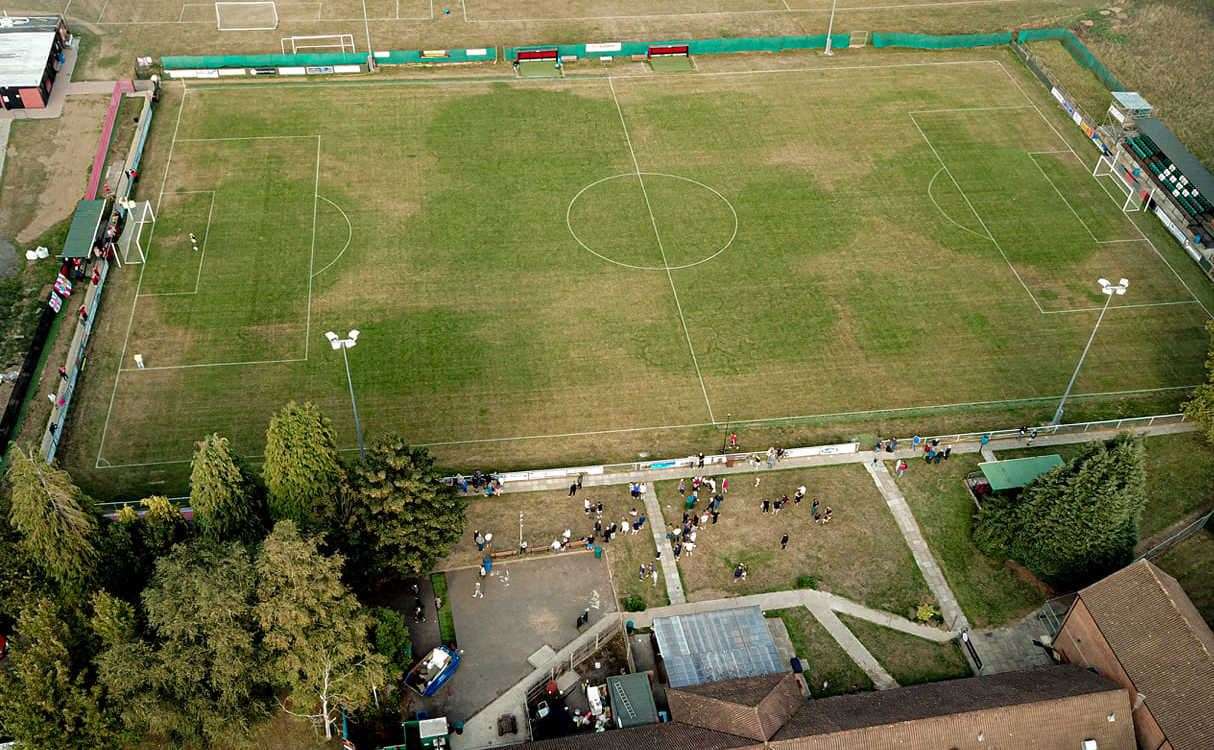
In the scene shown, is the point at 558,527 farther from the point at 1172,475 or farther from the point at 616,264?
the point at 1172,475

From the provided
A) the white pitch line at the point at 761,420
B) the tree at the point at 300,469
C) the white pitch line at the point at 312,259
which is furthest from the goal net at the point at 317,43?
the tree at the point at 300,469

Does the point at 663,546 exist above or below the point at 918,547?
below

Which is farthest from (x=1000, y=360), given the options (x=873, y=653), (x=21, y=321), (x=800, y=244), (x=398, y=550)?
(x=21, y=321)

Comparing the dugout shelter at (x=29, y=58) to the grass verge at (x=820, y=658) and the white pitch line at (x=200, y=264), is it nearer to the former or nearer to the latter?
the white pitch line at (x=200, y=264)

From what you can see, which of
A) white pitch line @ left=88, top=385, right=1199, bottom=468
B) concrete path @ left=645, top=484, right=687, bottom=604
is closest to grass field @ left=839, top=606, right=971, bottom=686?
concrete path @ left=645, top=484, right=687, bottom=604

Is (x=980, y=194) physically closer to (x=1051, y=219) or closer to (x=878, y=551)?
(x=1051, y=219)

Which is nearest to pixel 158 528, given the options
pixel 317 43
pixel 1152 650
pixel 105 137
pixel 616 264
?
pixel 616 264
